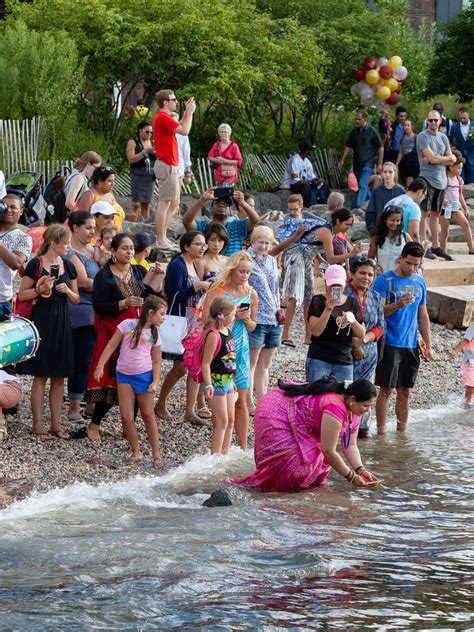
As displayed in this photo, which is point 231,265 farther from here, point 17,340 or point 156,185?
point 156,185

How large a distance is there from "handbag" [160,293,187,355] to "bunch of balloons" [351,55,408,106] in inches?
617

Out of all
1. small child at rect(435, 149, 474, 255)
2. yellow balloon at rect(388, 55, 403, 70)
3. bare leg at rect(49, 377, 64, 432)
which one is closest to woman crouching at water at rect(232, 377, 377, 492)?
bare leg at rect(49, 377, 64, 432)

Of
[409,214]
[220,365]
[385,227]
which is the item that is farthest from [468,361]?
[220,365]

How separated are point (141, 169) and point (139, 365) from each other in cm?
813

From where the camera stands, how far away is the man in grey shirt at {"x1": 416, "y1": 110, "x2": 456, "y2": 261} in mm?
16938

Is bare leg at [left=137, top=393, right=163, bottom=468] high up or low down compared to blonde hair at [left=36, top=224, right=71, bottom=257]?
down

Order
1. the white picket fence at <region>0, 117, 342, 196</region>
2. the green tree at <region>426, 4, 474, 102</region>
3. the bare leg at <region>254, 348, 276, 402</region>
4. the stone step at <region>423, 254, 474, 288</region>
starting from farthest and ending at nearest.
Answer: the green tree at <region>426, 4, 474, 102</region>
the white picket fence at <region>0, 117, 342, 196</region>
the stone step at <region>423, 254, 474, 288</region>
the bare leg at <region>254, 348, 276, 402</region>

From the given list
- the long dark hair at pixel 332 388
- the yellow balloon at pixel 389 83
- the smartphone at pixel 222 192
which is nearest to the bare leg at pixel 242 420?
the long dark hair at pixel 332 388

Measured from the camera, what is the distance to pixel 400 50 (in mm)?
26703

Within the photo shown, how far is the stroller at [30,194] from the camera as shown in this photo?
16016 millimetres

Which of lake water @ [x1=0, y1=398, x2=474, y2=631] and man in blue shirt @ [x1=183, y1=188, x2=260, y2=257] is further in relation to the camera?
man in blue shirt @ [x1=183, y1=188, x2=260, y2=257]

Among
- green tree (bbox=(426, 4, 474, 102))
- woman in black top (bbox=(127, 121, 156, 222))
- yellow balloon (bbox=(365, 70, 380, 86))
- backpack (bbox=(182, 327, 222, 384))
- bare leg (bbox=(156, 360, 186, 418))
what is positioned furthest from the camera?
green tree (bbox=(426, 4, 474, 102))

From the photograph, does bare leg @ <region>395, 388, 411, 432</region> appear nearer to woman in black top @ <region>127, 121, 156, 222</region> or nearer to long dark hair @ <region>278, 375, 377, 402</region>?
long dark hair @ <region>278, 375, 377, 402</region>

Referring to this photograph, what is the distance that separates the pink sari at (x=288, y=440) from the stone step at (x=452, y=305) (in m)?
6.85
